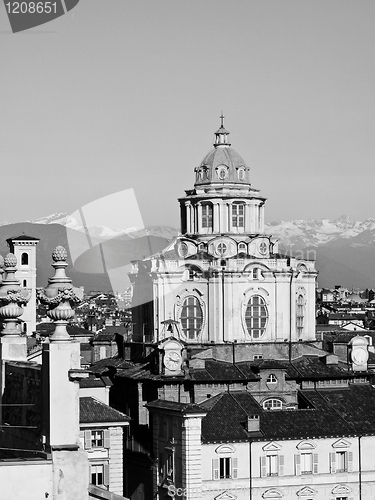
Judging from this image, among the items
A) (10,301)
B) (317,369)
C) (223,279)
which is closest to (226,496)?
(317,369)

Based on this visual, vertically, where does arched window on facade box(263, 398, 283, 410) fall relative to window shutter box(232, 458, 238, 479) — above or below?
above

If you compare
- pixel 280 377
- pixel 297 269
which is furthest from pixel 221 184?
pixel 280 377

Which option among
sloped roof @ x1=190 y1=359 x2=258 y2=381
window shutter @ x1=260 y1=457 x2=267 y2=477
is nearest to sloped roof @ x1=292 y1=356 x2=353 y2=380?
sloped roof @ x1=190 y1=359 x2=258 y2=381

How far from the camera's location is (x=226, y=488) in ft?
219

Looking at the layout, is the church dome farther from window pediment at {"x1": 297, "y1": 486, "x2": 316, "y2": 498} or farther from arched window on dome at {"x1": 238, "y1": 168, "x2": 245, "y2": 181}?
window pediment at {"x1": 297, "y1": 486, "x2": 316, "y2": 498}

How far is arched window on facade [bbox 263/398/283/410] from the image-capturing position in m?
75.0

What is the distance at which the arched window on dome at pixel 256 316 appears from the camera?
257 ft

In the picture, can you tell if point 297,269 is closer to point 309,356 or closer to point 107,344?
point 309,356

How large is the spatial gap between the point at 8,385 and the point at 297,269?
49394 millimetres

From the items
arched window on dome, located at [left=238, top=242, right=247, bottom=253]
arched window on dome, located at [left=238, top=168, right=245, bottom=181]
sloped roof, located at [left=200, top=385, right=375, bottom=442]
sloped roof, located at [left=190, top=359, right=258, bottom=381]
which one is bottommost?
sloped roof, located at [left=200, top=385, right=375, bottom=442]

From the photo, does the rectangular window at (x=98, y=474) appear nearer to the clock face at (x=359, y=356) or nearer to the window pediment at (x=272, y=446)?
the window pediment at (x=272, y=446)

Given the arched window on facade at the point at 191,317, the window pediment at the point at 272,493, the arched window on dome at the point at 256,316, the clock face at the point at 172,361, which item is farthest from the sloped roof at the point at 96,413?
the arched window on dome at the point at 256,316

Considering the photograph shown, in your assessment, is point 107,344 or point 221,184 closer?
point 221,184

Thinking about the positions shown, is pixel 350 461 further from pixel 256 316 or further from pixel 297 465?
pixel 256 316
